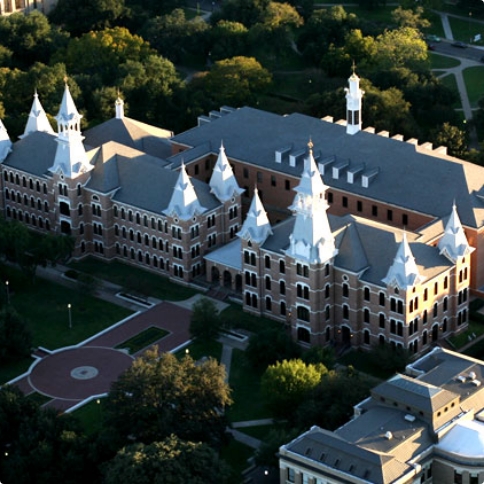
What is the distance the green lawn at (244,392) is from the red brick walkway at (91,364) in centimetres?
877

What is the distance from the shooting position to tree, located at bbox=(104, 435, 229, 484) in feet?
500

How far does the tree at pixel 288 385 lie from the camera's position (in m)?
172

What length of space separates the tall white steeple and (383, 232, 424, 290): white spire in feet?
25.7

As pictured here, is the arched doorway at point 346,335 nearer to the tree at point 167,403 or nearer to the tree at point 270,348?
the tree at point 270,348

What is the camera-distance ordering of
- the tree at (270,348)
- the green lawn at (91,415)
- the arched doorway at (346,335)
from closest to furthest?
the green lawn at (91,415), the tree at (270,348), the arched doorway at (346,335)

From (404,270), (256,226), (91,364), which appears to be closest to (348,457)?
(404,270)

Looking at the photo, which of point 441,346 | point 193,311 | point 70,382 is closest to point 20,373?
point 70,382

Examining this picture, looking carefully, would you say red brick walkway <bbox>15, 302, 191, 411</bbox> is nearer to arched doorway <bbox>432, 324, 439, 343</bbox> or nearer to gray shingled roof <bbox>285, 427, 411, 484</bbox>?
arched doorway <bbox>432, 324, 439, 343</bbox>

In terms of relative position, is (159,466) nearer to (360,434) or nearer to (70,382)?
(360,434)

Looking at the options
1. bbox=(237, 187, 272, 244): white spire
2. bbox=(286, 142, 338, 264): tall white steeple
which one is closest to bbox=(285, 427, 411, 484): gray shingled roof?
bbox=(286, 142, 338, 264): tall white steeple

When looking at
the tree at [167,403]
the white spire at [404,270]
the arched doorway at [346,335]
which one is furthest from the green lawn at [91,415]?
the white spire at [404,270]

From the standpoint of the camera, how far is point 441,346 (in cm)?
19038

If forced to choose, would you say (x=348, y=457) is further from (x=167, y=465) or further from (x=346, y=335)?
(x=346, y=335)

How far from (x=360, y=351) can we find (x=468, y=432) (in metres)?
35.3
